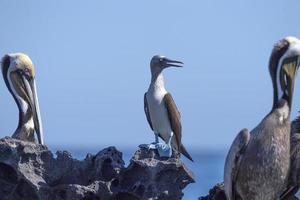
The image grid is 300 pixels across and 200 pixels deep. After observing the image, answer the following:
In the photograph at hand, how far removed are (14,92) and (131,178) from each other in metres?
3.19

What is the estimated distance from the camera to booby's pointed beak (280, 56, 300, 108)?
10.8 m

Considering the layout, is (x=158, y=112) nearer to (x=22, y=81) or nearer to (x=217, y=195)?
(x=22, y=81)

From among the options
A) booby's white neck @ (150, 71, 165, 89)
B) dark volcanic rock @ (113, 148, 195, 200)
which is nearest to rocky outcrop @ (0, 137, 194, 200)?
dark volcanic rock @ (113, 148, 195, 200)

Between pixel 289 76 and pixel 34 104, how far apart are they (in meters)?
3.78

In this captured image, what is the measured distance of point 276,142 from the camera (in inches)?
417

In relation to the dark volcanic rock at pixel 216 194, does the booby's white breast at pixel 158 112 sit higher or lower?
higher

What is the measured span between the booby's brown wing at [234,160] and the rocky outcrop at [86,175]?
0.40 metres

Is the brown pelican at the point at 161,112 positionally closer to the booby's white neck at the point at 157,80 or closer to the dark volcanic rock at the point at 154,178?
the booby's white neck at the point at 157,80

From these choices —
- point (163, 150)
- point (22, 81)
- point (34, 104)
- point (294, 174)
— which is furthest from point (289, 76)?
point (22, 81)

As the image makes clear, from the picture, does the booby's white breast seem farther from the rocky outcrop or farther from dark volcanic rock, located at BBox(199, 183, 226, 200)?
dark volcanic rock, located at BBox(199, 183, 226, 200)

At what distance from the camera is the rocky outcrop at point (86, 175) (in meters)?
10.7

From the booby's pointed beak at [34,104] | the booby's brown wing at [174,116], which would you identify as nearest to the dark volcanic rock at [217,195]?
the booby's pointed beak at [34,104]

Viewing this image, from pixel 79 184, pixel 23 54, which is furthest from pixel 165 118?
pixel 79 184

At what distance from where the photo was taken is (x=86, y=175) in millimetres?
11164
